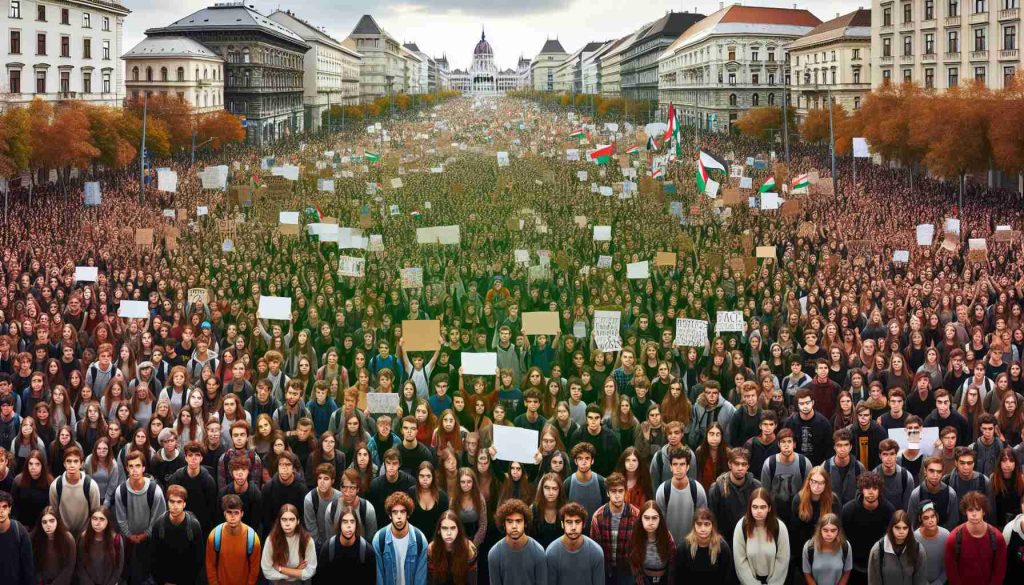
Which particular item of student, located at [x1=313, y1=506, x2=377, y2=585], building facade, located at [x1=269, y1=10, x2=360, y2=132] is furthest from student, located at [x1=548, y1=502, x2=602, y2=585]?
building facade, located at [x1=269, y1=10, x2=360, y2=132]

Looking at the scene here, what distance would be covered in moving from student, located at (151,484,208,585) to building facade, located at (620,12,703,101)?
416ft

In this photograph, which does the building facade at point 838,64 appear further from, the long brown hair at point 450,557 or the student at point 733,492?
the long brown hair at point 450,557

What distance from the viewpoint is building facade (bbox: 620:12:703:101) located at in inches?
5418

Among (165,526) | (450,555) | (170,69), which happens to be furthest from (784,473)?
(170,69)

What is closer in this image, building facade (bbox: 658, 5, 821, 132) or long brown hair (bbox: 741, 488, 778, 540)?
long brown hair (bbox: 741, 488, 778, 540)

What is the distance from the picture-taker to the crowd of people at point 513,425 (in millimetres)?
8023

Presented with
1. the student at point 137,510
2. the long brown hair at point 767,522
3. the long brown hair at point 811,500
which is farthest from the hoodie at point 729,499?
the student at point 137,510

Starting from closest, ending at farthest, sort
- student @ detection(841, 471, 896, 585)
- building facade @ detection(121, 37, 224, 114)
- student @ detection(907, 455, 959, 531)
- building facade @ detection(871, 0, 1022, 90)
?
student @ detection(841, 471, 896, 585), student @ detection(907, 455, 959, 531), building facade @ detection(871, 0, 1022, 90), building facade @ detection(121, 37, 224, 114)

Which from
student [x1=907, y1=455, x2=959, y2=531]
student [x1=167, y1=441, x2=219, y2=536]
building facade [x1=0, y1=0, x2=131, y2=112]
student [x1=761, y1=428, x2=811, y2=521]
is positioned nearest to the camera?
student [x1=907, y1=455, x2=959, y2=531]

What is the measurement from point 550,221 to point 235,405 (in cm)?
2214

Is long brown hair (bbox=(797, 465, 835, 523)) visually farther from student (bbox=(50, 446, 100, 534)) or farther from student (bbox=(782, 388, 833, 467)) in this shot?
student (bbox=(50, 446, 100, 534))

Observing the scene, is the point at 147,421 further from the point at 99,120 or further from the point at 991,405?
the point at 99,120

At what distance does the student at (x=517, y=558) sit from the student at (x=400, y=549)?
1.90ft

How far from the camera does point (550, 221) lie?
106 feet
